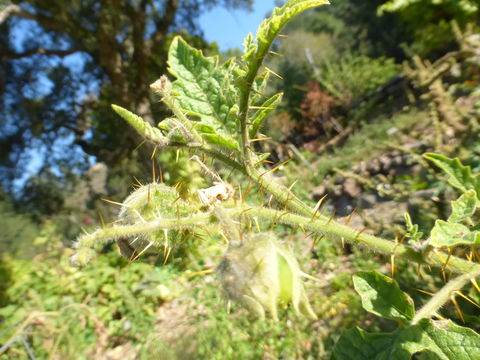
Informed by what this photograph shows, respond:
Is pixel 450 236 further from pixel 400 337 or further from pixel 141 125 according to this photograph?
pixel 141 125

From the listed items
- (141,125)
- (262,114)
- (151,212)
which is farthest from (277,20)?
(151,212)

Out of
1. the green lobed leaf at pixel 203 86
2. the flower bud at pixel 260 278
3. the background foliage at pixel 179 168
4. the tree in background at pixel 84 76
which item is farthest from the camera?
the tree in background at pixel 84 76

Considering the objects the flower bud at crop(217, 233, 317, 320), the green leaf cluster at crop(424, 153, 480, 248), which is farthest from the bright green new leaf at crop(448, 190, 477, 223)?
the flower bud at crop(217, 233, 317, 320)

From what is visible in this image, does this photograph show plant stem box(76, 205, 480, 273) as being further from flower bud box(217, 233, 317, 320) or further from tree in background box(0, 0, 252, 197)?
tree in background box(0, 0, 252, 197)

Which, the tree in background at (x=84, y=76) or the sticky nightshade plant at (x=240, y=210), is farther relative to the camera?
the tree in background at (x=84, y=76)

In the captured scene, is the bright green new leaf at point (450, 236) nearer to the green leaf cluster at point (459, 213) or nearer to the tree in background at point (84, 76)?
the green leaf cluster at point (459, 213)

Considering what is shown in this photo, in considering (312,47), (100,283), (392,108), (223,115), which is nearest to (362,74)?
(392,108)

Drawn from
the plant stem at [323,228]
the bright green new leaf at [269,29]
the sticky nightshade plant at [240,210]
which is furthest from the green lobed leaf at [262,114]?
the plant stem at [323,228]
